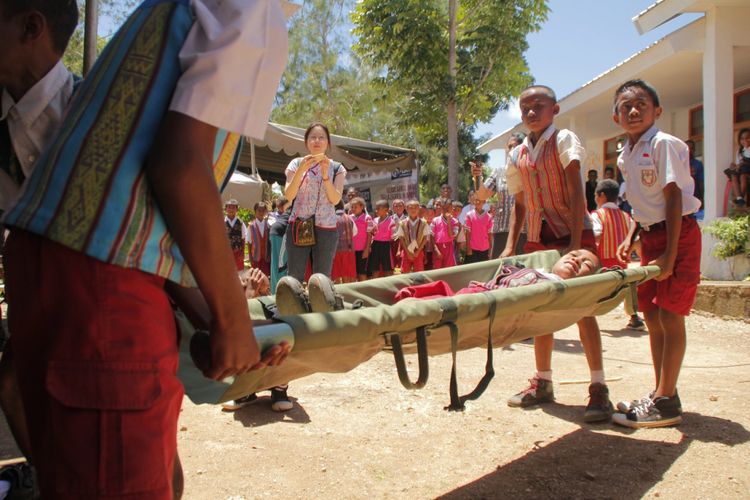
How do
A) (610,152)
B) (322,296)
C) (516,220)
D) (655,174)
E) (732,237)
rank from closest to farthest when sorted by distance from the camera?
(322,296)
(655,174)
(516,220)
(732,237)
(610,152)

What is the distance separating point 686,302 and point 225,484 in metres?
2.57

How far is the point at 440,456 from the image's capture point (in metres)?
2.81

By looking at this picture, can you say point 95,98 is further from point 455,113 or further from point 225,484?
point 455,113

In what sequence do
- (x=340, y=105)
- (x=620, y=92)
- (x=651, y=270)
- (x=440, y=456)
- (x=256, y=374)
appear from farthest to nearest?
(x=340, y=105) → (x=620, y=92) → (x=651, y=270) → (x=440, y=456) → (x=256, y=374)

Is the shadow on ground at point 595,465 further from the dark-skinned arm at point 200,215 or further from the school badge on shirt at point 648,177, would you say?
the dark-skinned arm at point 200,215

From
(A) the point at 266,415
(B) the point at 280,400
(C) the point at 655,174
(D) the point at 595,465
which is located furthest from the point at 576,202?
(A) the point at 266,415

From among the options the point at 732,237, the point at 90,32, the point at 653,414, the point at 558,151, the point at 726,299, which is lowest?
the point at 653,414

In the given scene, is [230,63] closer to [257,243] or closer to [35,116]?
[35,116]

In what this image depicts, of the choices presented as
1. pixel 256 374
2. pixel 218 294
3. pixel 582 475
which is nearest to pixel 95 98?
pixel 218 294

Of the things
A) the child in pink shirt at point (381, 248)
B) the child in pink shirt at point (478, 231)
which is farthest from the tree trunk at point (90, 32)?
the child in pink shirt at point (478, 231)

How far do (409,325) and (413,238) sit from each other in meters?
7.06

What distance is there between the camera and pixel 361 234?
9.45m

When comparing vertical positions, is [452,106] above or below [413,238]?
above

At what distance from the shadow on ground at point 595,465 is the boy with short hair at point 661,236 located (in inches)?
7.2
